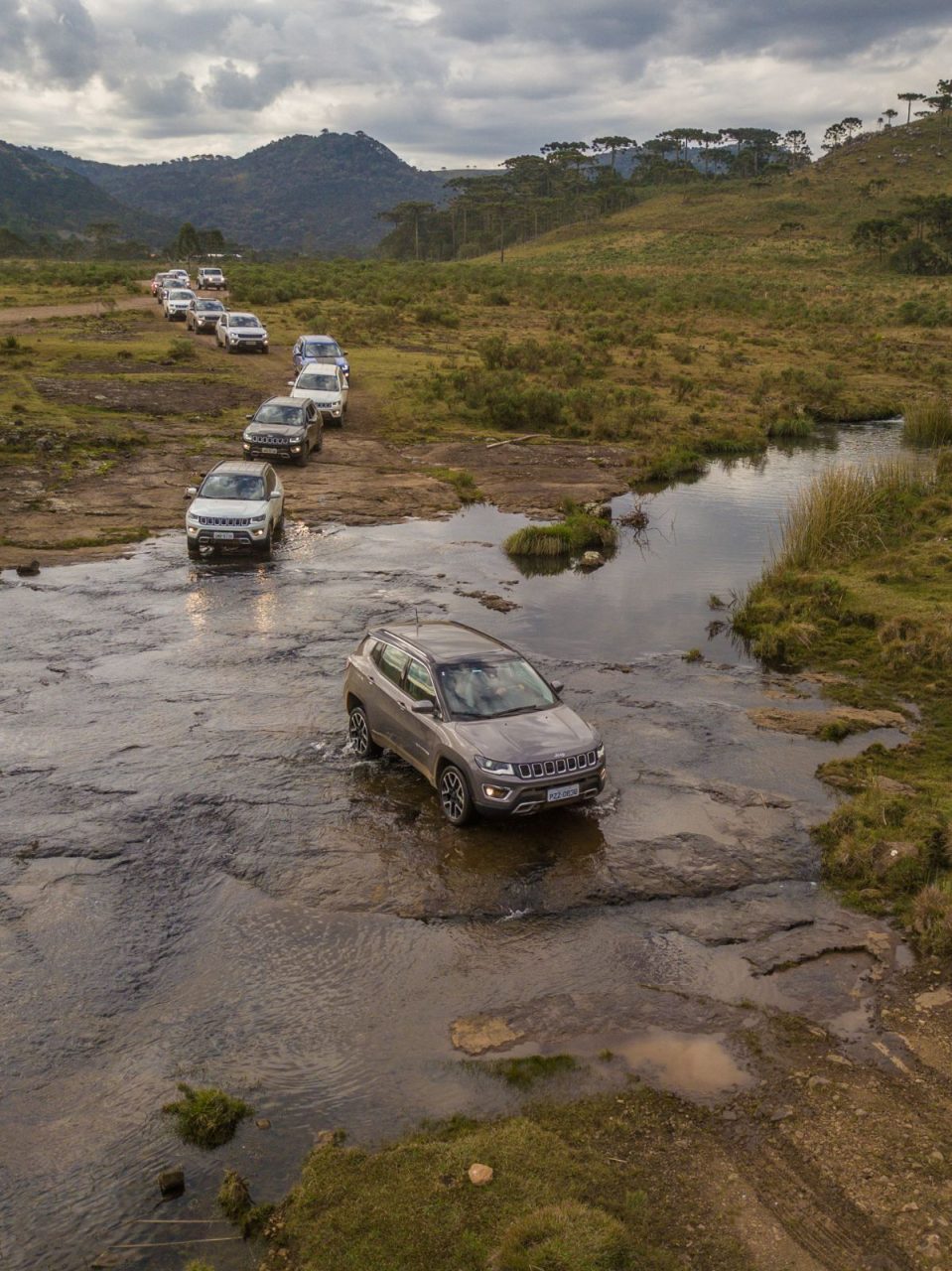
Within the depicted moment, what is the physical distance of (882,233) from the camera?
8594cm

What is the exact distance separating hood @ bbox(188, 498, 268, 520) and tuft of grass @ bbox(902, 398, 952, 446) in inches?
892

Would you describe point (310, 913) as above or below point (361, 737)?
below

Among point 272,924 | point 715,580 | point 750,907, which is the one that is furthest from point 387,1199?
point 715,580

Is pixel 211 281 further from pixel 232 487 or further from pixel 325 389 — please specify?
pixel 232 487

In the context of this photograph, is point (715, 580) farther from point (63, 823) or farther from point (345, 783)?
point (63, 823)

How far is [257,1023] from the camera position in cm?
842

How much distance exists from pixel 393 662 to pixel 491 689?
1420mm

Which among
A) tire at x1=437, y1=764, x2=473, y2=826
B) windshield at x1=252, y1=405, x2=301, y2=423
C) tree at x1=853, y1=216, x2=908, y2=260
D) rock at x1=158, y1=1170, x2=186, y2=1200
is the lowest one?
rock at x1=158, y1=1170, x2=186, y2=1200

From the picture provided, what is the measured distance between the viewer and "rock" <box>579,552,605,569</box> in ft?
77.6

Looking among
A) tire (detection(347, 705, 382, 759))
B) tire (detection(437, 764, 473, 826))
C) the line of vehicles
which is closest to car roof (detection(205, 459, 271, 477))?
the line of vehicles

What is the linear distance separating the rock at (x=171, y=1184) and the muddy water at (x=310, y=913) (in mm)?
94

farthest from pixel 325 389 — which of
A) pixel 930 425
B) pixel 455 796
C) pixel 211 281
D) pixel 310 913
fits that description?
pixel 211 281

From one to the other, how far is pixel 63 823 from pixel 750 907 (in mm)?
7212

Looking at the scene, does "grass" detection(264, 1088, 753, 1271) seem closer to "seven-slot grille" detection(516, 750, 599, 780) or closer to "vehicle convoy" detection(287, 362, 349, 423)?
"seven-slot grille" detection(516, 750, 599, 780)
